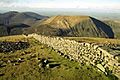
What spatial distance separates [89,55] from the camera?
97.4ft

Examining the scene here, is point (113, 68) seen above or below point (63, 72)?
above

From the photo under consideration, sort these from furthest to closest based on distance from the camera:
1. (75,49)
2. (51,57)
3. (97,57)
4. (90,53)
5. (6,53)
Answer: (6,53)
(51,57)
(75,49)
(90,53)
(97,57)

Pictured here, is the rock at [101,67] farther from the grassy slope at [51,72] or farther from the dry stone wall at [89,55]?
the grassy slope at [51,72]

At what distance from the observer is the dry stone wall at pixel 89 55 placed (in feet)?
79.5

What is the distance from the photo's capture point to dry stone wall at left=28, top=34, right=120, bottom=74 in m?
24.2

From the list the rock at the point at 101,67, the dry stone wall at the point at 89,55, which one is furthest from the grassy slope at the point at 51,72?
the dry stone wall at the point at 89,55

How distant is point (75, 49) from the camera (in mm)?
34188

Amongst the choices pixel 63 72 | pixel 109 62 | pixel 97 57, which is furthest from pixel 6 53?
pixel 109 62

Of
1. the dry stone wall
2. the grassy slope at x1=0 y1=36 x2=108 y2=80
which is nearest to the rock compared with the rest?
the dry stone wall

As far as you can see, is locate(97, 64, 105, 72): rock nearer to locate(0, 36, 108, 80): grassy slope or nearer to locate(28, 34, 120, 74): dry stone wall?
locate(28, 34, 120, 74): dry stone wall

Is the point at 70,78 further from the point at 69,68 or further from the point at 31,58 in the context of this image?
the point at 31,58

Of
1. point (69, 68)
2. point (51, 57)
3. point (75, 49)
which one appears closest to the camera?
point (69, 68)

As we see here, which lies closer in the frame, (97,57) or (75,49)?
(97,57)

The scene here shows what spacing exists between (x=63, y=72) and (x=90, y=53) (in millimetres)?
3852
